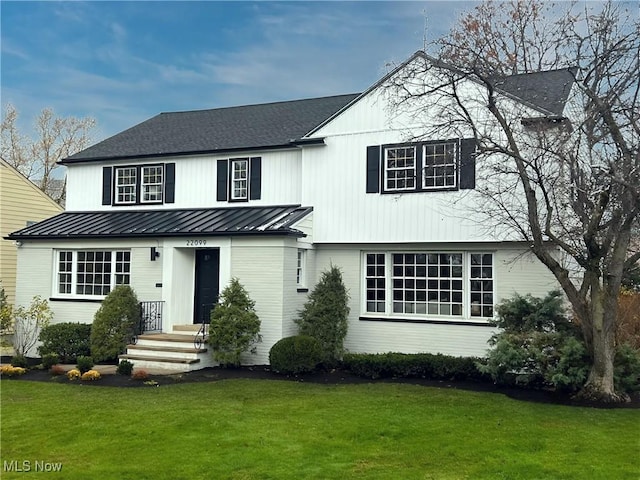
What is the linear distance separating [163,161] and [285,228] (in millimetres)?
6300

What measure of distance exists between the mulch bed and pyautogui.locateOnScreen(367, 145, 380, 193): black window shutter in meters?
4.90

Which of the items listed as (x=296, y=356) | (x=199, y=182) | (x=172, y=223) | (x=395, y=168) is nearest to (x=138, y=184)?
(x=199, y=182)

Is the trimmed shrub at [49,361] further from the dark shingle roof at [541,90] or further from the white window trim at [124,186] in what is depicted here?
the dark shingle roof at [541,90]

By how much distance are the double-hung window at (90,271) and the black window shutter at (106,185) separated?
244 cm

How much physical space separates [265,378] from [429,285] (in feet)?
16.5

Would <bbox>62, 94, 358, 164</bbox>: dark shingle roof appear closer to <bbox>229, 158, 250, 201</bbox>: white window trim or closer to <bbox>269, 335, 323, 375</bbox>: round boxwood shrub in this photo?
<bbox>229, 158, 250, 201</bbox>: white window trim

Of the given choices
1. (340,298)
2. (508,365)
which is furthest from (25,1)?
(508,365)

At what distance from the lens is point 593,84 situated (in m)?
10.5

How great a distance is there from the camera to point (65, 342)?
51.9 ft

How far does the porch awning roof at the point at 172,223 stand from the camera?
50.5 ft

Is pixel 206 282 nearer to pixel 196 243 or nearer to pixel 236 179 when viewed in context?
pixel 196 243

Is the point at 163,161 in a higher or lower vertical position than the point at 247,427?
higher

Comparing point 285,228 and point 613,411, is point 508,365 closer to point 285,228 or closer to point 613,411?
point 613,411

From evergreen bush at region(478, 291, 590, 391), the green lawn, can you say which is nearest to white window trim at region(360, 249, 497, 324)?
evergreen bush at region(478, 291, 590, 391)
